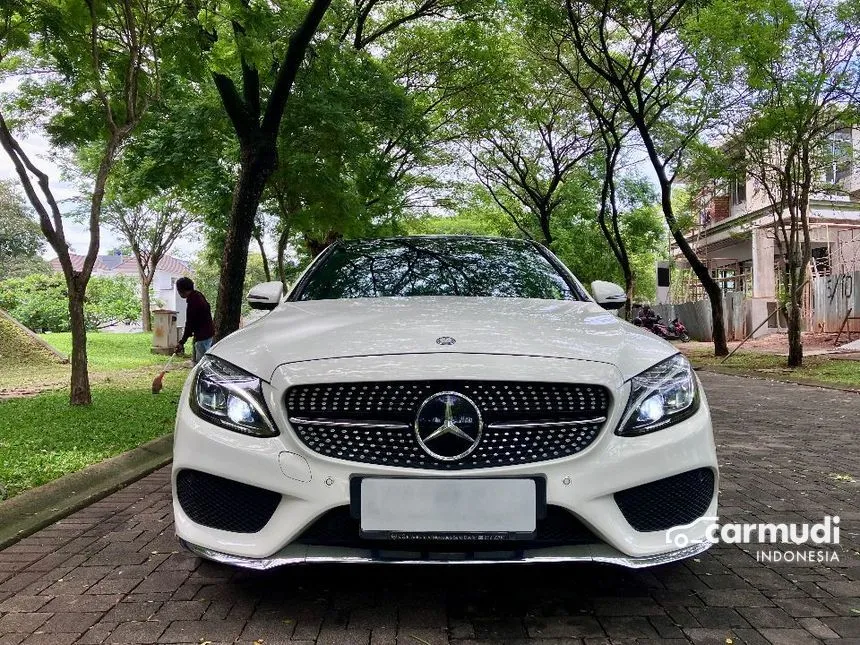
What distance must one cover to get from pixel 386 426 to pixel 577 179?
23.5m

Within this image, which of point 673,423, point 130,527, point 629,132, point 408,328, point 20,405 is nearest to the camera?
point 673,423

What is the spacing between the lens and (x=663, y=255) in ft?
109

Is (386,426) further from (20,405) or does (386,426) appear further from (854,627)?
(20,405)

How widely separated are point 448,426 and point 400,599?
30.4 inches

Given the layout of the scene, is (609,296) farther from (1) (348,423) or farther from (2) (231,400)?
(2) (231,400)

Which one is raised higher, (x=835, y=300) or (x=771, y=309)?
(x=835, y=300)

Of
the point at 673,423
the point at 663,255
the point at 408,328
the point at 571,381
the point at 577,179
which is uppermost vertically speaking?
the point at 577,179

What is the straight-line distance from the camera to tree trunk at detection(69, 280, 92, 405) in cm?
694

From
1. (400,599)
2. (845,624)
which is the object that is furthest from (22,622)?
(845,624)

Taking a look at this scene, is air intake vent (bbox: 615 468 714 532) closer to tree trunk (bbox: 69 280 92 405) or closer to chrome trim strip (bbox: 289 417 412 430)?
chrome trim strip (bbox: 289 417 412 430)

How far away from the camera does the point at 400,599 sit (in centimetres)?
243

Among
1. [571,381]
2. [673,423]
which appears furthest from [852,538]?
[571,381]

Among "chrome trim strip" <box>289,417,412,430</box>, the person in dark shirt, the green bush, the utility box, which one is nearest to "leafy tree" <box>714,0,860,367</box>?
the person in dark shirt

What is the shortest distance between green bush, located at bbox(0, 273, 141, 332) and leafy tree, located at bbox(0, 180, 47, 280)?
601 inches
